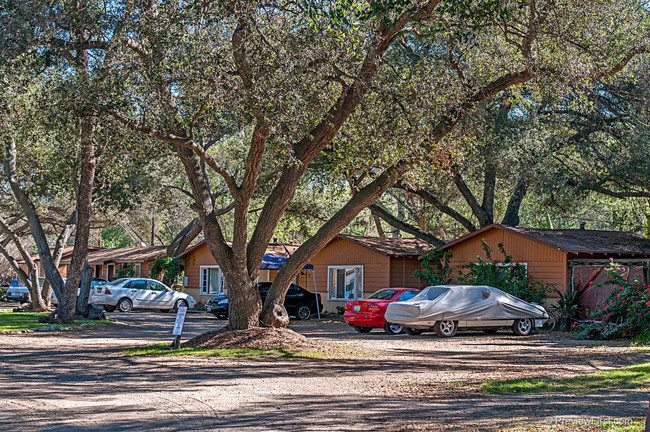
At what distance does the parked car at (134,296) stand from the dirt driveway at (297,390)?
47.6 feet

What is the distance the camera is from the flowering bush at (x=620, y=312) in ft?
56.0

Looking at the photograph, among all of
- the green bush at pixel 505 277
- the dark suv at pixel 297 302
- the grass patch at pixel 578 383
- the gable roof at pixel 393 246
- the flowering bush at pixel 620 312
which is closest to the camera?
the grass patch at pixel 578 383

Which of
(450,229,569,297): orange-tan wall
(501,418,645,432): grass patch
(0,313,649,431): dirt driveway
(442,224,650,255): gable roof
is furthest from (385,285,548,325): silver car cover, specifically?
(501,418,645,432): grass patch

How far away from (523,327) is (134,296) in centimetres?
1854

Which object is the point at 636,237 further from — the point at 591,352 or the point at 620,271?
Answer: the point at 591,352

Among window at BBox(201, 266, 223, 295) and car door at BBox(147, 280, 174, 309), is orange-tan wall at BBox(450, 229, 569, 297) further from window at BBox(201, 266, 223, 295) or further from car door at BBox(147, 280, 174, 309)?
window at BBox(201, 266, 223, 295)

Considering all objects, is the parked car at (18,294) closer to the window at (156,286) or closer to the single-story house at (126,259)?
the single-story house at (126,259)

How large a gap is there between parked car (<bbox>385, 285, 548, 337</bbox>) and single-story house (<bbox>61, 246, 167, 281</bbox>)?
85.4 feet

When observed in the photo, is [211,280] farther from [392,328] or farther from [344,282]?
[392,328]

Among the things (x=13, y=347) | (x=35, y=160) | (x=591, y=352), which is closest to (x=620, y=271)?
(x=591, y=352)

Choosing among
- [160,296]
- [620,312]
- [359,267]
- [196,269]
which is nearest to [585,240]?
[620,312]

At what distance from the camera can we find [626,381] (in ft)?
33.1

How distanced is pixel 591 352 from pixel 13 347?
508 inches

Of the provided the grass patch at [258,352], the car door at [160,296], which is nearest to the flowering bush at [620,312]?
the grass patch at [258,352]
